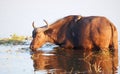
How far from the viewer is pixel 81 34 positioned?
1806 centimetres

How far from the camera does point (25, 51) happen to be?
18.0 meters

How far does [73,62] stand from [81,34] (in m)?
3.87

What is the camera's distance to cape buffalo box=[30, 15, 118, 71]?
17.3 metres

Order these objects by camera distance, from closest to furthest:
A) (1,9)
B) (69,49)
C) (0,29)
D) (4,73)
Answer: (4,73)
(69,49)
(0,29)
(1,9)

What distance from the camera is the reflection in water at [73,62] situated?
12570mm

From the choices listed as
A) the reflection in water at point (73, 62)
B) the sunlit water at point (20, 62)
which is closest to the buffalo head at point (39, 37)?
the sunlit water at point (20, 62)

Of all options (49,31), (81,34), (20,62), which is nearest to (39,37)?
(49,31)

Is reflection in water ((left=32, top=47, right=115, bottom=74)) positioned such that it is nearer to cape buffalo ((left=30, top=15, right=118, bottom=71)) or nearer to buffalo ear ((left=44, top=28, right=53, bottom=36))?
cape buffalo ((left=30, top=15, right=118, bottom=71))

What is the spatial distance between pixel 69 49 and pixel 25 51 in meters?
1.96

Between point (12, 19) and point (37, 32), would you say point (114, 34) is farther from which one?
point (12, 19)

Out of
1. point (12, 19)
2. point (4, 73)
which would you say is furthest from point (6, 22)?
point (4, 73)

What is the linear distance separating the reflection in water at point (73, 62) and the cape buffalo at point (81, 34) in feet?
1.52

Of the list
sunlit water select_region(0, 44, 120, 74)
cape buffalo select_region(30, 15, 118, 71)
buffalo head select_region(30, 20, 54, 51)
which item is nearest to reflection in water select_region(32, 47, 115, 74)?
sunlit water select_region(0, 44, 120, 74)

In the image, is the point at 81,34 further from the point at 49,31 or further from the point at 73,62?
the point at 73,62
